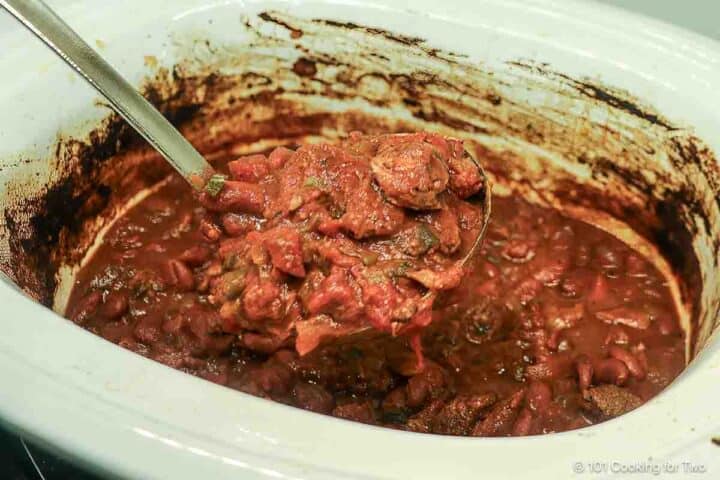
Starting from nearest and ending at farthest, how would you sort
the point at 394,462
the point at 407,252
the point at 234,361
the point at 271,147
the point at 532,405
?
the point at 394,462, the point at 407,252, the point at 532,405, the point at 234,361, the point at 271,147

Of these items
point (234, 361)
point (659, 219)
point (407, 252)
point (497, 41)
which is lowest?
point (234, 361)

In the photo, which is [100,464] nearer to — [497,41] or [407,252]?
[407,252]

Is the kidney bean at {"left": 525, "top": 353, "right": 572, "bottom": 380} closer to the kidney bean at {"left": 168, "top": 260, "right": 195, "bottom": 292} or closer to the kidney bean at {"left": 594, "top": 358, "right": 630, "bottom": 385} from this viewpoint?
the kidney bean at {"left": 594, "top": 358, "right": 630, "bottom": 385}

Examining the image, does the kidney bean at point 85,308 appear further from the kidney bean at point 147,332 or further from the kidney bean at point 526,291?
the kidney bean at point 526,291

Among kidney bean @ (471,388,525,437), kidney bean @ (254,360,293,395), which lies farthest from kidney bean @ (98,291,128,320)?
kidney bean @ (471,388,525,437)

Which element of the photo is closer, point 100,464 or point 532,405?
point 100,464

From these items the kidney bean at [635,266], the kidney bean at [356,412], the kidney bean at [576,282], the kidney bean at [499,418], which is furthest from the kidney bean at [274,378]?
the kidney bean at [635,266]

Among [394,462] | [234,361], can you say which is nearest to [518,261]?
[234,361]
